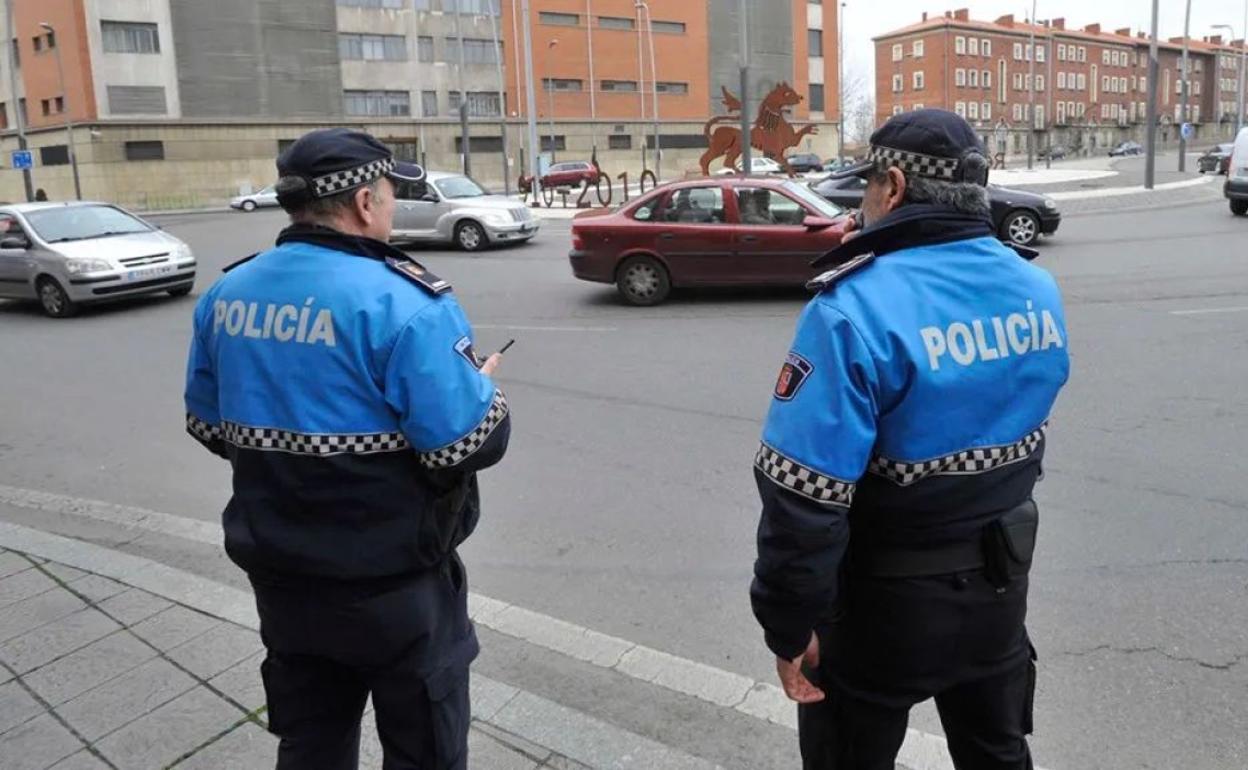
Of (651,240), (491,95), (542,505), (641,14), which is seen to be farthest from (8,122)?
(542,505)

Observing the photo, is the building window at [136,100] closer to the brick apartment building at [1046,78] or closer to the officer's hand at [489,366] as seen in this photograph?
the officer's hand at [489,366]

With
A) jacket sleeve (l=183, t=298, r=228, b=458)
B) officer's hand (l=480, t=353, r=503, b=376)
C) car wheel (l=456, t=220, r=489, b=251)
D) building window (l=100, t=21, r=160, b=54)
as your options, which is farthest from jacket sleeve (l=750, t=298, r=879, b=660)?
building window (l=100, t=21, r=160, b=54)

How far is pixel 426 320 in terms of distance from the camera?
2125mm

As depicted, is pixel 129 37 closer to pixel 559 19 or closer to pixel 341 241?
pixel 559 19

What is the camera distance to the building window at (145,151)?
5212 centimetres

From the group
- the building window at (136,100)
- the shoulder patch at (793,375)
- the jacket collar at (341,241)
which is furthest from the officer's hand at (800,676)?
the building window at (136,100)

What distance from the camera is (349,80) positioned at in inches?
2291

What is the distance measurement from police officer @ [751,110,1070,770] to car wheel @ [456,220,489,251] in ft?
57.4

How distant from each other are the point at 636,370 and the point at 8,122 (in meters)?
63.8

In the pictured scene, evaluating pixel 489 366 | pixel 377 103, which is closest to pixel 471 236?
pixel 489 366

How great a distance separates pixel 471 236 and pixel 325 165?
17.5 m

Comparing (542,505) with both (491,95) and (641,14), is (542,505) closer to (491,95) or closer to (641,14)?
(491,95)

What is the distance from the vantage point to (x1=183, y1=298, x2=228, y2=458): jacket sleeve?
246 centimetres

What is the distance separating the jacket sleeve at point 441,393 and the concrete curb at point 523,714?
122cm
